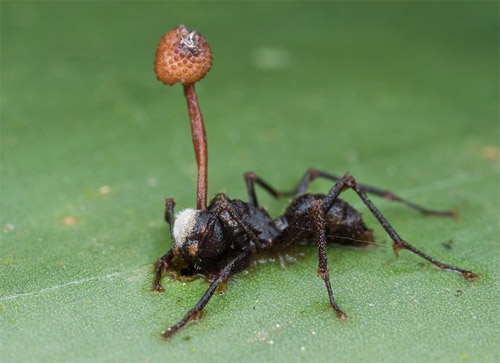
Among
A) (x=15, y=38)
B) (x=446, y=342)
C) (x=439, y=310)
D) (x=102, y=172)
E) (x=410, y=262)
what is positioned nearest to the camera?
(x=446, y=342)

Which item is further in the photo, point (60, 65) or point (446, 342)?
point (60, 65)

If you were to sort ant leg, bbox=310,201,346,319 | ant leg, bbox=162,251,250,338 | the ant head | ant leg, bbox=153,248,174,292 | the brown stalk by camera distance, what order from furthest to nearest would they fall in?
the brown stalk, the ant head, ant leg, bbox=153,248,174,292, ant leg, bbox=310,201,346,319, ant leg, bbox=162,251,250,338

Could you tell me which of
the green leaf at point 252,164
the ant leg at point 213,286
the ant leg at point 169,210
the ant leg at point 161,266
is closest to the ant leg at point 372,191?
the green leaf at point 252,164

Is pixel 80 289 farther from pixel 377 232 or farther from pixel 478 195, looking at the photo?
pixel 478 195

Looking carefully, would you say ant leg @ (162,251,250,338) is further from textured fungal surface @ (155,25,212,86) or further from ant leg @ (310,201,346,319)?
textured fungal surface @ (155,25,212,86)

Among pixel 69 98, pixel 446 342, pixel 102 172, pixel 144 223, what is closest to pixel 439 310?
pixel 446 342

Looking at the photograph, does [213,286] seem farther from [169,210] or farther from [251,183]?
[251,183]

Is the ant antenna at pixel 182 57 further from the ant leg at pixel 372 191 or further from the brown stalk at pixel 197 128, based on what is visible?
the ant leg at pixel 372 191

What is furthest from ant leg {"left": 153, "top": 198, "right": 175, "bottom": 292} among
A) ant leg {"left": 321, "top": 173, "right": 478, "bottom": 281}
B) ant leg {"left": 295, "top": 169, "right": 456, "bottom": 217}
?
ant leg {"left": 295, "top": 169, "right": 456, "bottom": 217}
